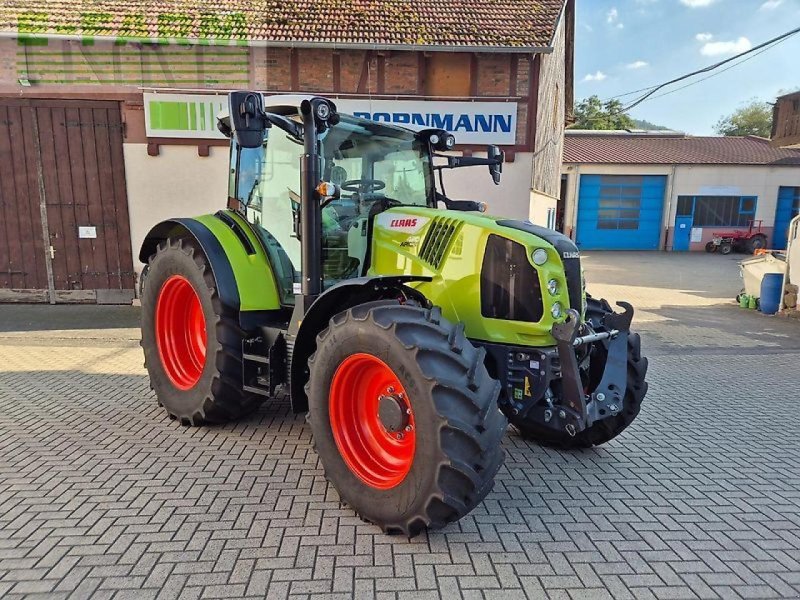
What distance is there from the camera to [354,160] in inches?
147

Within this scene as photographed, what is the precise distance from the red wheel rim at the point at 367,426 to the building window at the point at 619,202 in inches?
915

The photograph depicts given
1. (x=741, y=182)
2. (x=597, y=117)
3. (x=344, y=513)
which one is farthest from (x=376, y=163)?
(x=597, y=117)

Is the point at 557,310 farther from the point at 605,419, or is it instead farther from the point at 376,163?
the point at 376,163

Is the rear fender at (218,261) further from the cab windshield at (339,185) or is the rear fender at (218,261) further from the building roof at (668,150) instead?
the building roof at (668,150)

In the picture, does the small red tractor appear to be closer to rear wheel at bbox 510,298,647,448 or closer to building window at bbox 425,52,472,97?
building window at bbox 425,52,472,97

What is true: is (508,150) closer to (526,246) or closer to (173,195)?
(173,195)

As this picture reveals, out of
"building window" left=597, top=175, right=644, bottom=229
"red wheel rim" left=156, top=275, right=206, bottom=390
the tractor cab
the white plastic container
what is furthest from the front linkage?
"building window" left=597, top=175, right=644, bottom=229

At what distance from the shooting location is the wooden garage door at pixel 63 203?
8.40m

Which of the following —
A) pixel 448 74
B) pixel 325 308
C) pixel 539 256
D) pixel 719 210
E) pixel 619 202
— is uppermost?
pixel 448 74

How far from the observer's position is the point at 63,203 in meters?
8.65

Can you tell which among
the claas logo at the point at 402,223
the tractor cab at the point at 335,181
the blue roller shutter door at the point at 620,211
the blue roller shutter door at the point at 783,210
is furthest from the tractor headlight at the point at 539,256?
the blue roller shutter door at the point at 783,210

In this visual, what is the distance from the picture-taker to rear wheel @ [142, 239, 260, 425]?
3.80 m

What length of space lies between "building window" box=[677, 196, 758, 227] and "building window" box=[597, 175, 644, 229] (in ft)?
5.99

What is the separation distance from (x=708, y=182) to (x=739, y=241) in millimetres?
2815
